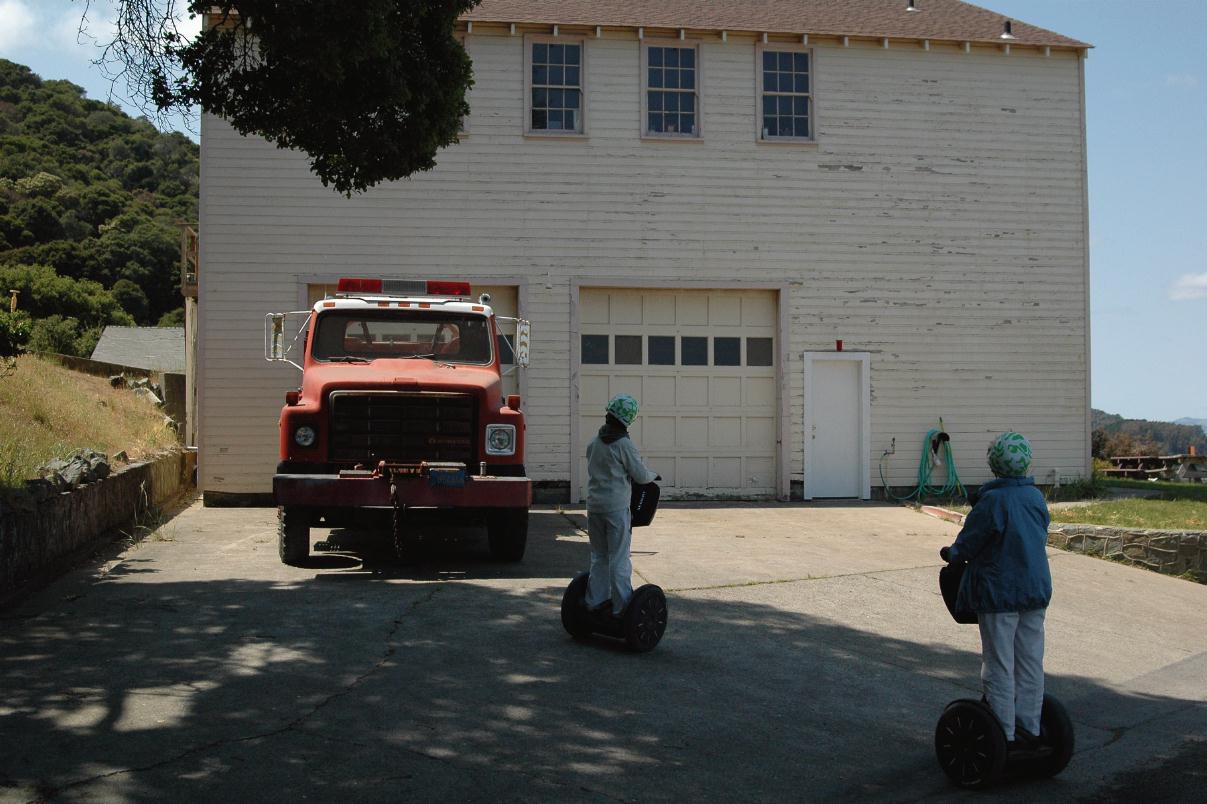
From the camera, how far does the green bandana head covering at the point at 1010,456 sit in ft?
16.9

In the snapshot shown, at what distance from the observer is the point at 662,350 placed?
16.2m

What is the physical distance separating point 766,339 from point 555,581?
7772 mm

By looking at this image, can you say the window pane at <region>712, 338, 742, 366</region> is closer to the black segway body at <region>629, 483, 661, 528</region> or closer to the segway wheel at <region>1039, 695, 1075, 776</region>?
the black segway body at <region>629, 483, 661, 528</region>

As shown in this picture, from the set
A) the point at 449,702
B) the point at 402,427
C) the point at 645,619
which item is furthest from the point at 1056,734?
the point at 402,427

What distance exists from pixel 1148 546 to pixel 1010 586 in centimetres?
787

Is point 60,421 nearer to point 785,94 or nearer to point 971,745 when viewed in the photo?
point 785,94

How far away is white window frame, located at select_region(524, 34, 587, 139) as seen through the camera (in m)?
15.8

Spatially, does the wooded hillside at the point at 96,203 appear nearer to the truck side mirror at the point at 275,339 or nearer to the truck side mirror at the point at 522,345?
the truck side mirror at the point at 275,339

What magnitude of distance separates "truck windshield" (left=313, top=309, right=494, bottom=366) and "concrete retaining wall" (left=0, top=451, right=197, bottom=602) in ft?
8.69

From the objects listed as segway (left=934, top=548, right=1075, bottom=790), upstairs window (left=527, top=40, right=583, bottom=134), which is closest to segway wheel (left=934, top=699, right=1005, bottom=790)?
segway (left=934, top=548, right=1075, bottom=790)

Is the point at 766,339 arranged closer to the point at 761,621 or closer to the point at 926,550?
the point at 926,550

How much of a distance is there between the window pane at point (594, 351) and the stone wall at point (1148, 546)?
6533mm

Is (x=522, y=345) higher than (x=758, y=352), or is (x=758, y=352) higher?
(x=758, y=352)

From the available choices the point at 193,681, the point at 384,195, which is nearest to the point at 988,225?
the point at 384,195
